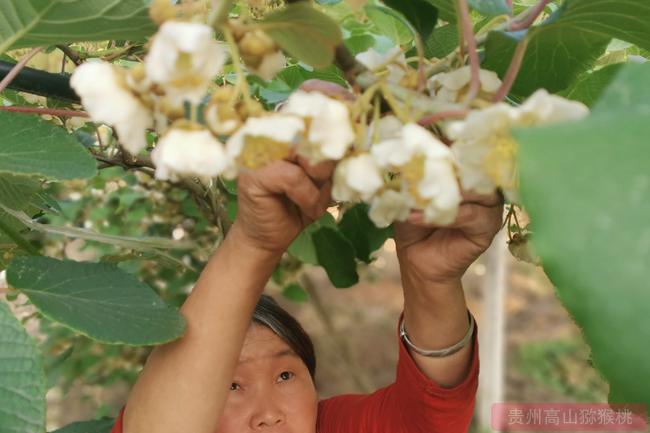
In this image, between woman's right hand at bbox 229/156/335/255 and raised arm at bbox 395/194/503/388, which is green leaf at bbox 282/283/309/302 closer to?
raised arm at bbox 395/194/503/388

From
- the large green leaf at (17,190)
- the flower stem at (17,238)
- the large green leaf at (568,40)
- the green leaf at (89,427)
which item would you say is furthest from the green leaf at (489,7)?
the green leaf at (89,427)

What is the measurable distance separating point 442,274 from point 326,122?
1.26 feet

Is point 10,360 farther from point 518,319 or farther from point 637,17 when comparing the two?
point 518,319

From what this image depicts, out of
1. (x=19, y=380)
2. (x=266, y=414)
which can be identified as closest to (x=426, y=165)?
(x=19, y=380)

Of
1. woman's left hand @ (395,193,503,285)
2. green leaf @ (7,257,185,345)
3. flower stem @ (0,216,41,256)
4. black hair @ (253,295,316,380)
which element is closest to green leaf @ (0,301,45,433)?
green leaf @ (7,257,185,345)

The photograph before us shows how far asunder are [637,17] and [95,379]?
195cm

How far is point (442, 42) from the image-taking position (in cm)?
80

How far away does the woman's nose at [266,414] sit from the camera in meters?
1.12

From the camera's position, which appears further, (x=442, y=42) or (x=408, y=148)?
(x=442, y=42)

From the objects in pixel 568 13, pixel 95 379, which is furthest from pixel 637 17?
pixel 95 379

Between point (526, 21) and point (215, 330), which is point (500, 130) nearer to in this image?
point (526, 21)

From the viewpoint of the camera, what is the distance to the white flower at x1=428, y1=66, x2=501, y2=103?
55cm

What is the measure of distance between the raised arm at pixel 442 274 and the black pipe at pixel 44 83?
334mm

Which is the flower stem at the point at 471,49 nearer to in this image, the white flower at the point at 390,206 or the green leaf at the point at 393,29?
the white flower at the point at 390,206
